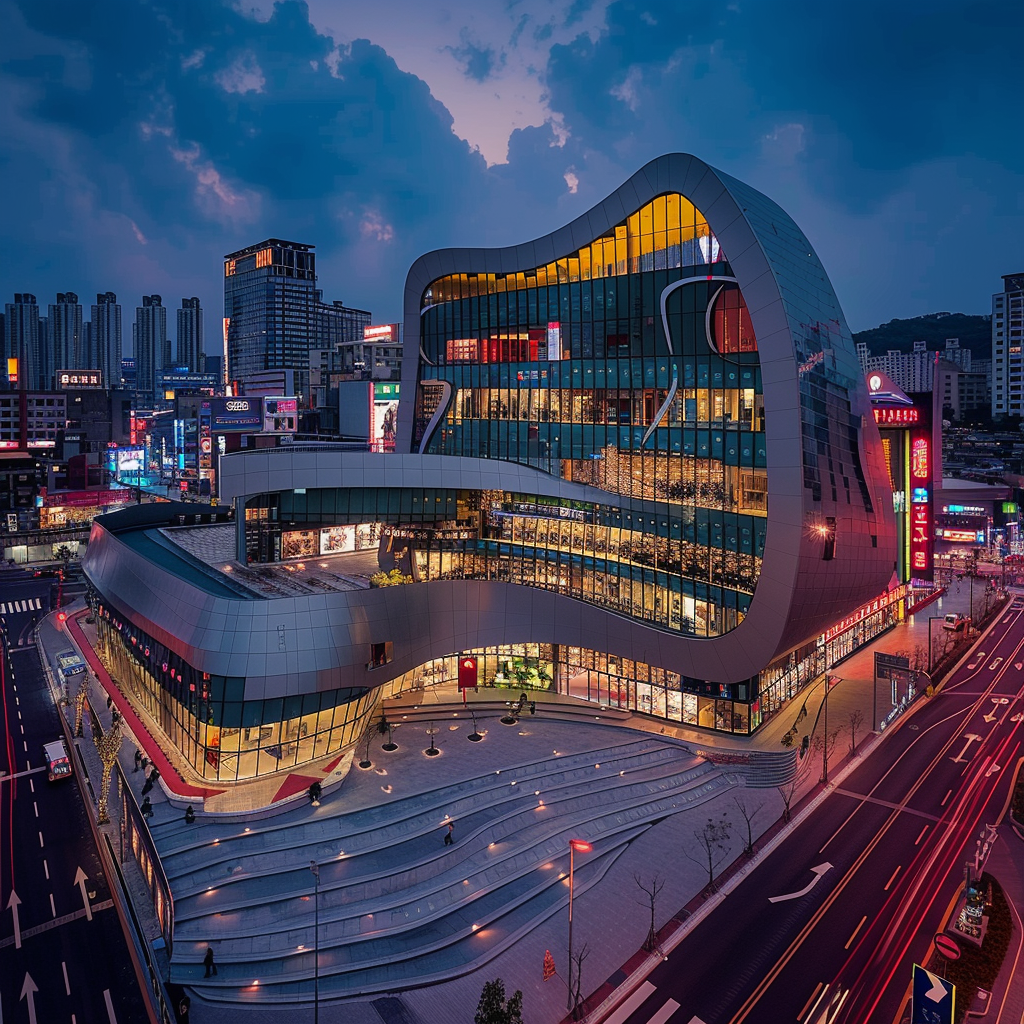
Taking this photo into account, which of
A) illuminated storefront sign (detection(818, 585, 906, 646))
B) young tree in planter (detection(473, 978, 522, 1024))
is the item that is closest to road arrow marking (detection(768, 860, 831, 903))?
young tree in planter (detection(473, 978, 522, 1024))

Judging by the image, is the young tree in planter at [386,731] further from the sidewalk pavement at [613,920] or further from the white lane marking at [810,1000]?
the white lane marking at [810,1000]

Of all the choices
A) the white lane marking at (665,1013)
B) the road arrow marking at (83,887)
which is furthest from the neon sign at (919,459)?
the road arrow marking at (83,887)

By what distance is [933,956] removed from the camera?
105 ft

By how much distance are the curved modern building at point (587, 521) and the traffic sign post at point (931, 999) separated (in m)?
27.3

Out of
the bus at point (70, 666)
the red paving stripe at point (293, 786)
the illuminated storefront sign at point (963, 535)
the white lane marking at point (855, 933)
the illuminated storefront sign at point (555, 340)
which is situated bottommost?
the white lane marking at point (855, 933)

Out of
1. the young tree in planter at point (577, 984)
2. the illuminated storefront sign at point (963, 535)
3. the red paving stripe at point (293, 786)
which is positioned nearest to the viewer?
the young tree in planter at point (577, 984)

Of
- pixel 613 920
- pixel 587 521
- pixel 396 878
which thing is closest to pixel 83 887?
pixel 396 878

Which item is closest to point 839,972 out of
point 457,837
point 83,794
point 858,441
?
point 457,837

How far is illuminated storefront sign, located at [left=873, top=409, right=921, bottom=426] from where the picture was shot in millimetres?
76625

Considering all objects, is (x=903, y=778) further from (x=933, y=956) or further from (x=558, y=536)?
(x=558, y=536)

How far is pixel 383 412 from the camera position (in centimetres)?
11794

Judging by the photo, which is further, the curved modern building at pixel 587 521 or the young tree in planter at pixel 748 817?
the curved modern building at pixel 587 521

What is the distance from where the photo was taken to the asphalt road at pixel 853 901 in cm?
2988

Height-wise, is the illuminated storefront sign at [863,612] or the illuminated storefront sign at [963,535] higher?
the illuminated storefront sign at [963,535]
